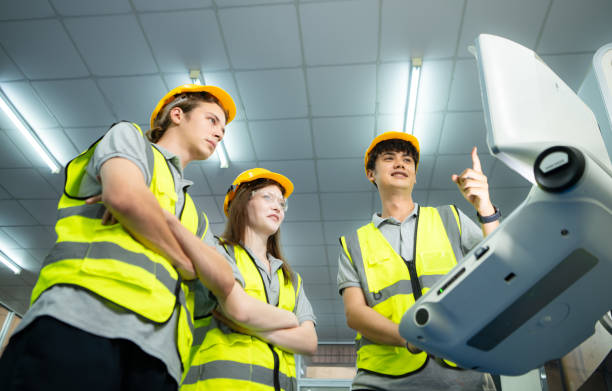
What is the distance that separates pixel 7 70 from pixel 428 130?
3.96 metres

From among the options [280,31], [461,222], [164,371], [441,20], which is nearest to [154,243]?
[164,371]

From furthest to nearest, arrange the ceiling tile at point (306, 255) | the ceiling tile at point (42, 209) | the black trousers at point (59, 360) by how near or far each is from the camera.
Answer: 1. the ceiling tile at point (306, 255)
2. the ceiling tile at point (42, 209)
3. the black trousers at point (59, 360)

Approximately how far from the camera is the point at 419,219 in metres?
1.49

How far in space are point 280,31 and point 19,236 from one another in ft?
17.7

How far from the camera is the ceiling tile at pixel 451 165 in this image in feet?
14.0

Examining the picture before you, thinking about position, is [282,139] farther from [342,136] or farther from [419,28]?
[419,28]

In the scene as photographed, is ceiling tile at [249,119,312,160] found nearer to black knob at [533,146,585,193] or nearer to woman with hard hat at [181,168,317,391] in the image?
woman with hard hat at [181,168,317,391]

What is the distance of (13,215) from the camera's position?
5.53m

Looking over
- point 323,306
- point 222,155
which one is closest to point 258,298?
point 222,155

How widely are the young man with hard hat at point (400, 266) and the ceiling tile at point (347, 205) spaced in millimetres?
3137

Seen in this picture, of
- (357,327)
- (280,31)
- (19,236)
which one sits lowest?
(357,327)

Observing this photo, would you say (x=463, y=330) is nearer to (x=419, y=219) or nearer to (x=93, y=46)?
(x=419, y=219)

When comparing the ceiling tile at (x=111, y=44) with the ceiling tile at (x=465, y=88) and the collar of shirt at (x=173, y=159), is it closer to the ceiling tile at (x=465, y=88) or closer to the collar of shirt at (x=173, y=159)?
the collar of shirt at (x=173, y=159)

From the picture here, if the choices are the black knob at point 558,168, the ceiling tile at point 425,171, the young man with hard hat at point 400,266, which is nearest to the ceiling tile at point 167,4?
the young man with hard hat at point 400,266
